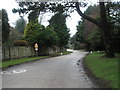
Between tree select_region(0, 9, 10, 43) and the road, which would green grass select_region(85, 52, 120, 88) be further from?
tree select_region(0, 9, 10, 43)

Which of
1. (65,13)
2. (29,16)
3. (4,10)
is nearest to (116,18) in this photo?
(65,13)

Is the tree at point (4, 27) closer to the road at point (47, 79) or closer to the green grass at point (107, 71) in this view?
the road at point (47, 79)

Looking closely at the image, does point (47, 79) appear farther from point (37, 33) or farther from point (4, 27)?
point (37, 33)

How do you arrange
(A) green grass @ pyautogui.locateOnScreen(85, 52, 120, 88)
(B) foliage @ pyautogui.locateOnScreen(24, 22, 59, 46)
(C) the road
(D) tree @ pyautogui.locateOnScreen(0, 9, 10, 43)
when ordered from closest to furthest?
(A) green grass @ pyautogui.locateOnScreen(85, 52, 120, 88) → (C) the road → (D) tree @ pyautogui.locateOnScreen(0, 9, 10, 43) → (B) foliage @ pyautogui.locateOnScreen(24, 22, 59, 46)

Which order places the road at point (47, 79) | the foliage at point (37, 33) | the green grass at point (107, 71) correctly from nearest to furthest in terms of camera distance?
the green grass at point (107, 71)
the road at point (47, 79)
the foliage at point (37, 33)

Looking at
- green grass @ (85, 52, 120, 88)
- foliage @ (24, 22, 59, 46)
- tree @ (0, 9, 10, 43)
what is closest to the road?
green grass @ (85, 52, 120, 88)

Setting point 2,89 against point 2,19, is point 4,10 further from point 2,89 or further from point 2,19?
point 2,89

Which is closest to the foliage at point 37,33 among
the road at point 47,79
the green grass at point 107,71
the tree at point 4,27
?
the tree at point 4,27

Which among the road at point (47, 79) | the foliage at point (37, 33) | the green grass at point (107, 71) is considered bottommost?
the road at point (47, 79)

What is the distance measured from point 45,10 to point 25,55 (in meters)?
12.7

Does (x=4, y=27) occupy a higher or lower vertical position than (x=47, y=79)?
higher

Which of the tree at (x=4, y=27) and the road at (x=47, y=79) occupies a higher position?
the tree at (x=4, y=27)

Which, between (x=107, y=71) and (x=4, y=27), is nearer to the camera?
(x=107, y=71)

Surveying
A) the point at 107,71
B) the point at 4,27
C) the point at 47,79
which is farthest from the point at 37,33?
the point at 47,79
